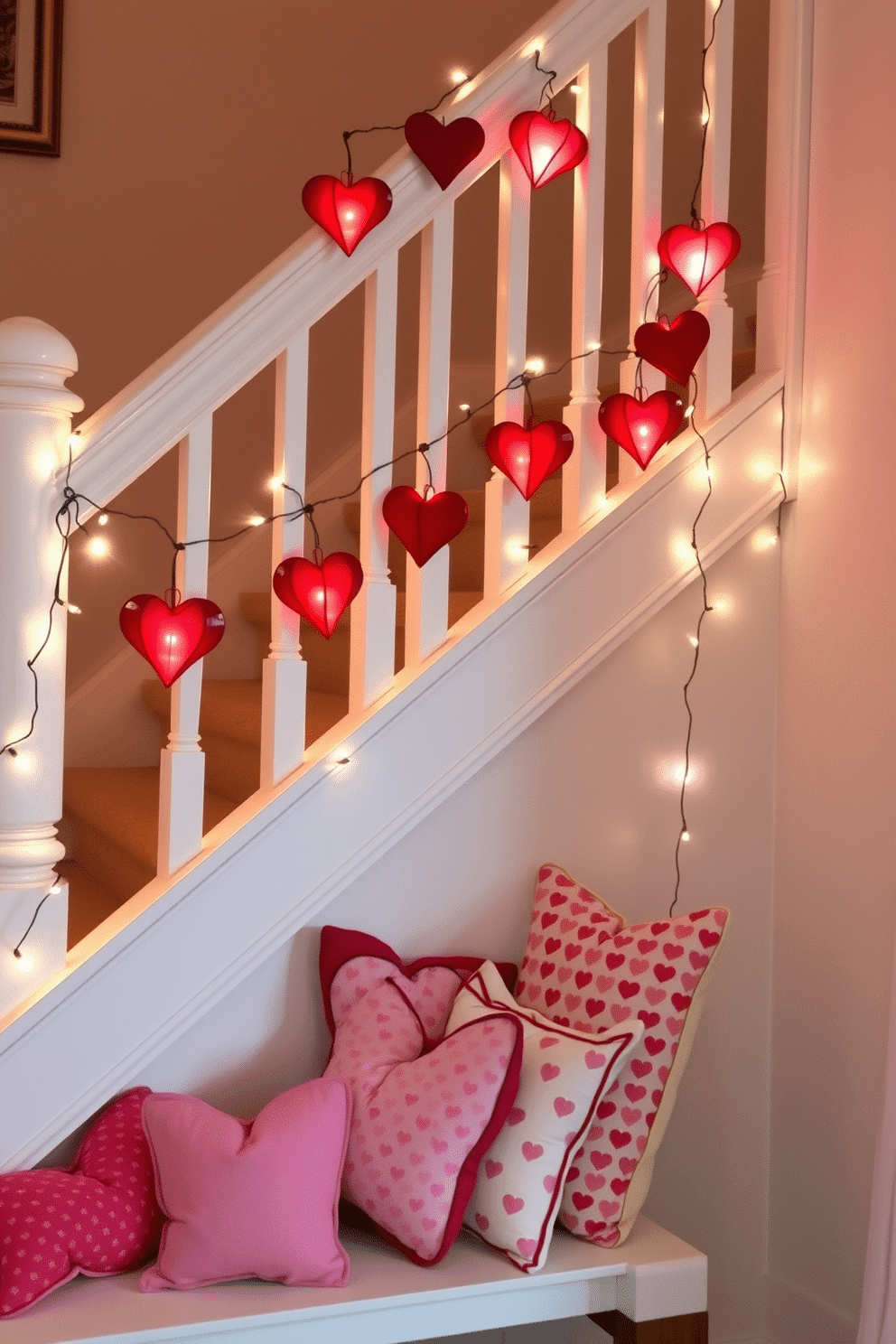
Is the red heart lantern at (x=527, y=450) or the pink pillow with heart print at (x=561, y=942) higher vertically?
the red heart lantern at (x=527, y=450)

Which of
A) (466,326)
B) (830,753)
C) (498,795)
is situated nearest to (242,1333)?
(498,795)

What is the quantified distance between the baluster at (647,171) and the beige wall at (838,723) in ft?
0.87

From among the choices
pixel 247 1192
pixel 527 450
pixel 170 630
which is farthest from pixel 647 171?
pixel 247 1192

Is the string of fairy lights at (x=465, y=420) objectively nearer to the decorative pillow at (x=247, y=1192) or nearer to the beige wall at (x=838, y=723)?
the beige wall at (x=838, y=723)

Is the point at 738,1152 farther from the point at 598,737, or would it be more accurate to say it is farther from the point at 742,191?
the point at 742,191

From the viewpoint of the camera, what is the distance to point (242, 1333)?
156 cm

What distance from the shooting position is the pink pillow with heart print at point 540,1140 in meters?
1.69

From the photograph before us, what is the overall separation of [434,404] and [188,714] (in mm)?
564

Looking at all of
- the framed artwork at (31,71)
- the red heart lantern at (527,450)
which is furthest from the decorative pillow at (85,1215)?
the framed artwork at (31,71)

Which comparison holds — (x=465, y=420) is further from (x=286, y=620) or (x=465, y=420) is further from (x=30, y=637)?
(x=30, y=637)

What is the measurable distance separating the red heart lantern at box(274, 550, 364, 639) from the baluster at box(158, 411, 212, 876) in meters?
0.11

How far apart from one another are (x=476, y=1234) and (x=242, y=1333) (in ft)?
1.11

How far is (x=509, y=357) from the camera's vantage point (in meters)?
1.96

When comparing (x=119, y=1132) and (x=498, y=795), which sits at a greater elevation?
(x=498, y=795)
